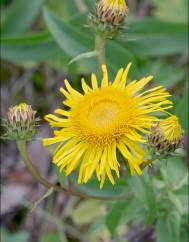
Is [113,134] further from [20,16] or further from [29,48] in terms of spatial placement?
[20,16]

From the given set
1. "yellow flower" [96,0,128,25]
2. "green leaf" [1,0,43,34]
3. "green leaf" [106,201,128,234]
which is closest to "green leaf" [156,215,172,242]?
"green leaf" [106,201,128,234]

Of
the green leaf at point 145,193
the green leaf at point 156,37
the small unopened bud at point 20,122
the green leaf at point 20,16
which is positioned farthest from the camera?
the green leaf at point 20,16

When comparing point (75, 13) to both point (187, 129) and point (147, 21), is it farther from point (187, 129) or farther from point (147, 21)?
point (187, 129)

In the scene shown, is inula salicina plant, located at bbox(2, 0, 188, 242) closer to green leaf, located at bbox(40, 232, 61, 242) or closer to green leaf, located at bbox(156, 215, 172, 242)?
green leaf, located at bbox(156, 215, 172, 242)

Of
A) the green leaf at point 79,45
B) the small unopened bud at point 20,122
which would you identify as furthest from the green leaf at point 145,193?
the green leaf at point 79,45

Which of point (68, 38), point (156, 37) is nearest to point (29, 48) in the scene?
point (68, 38)

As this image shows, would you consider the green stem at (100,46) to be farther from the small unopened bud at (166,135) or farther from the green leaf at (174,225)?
the green leaf at (174,225)

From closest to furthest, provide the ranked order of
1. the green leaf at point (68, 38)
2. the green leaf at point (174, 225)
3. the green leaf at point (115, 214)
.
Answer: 1. the green leaf at point (174, 225)
2. the green leaf at point (115, 214)
3. the green leaf at point (68, 38)
